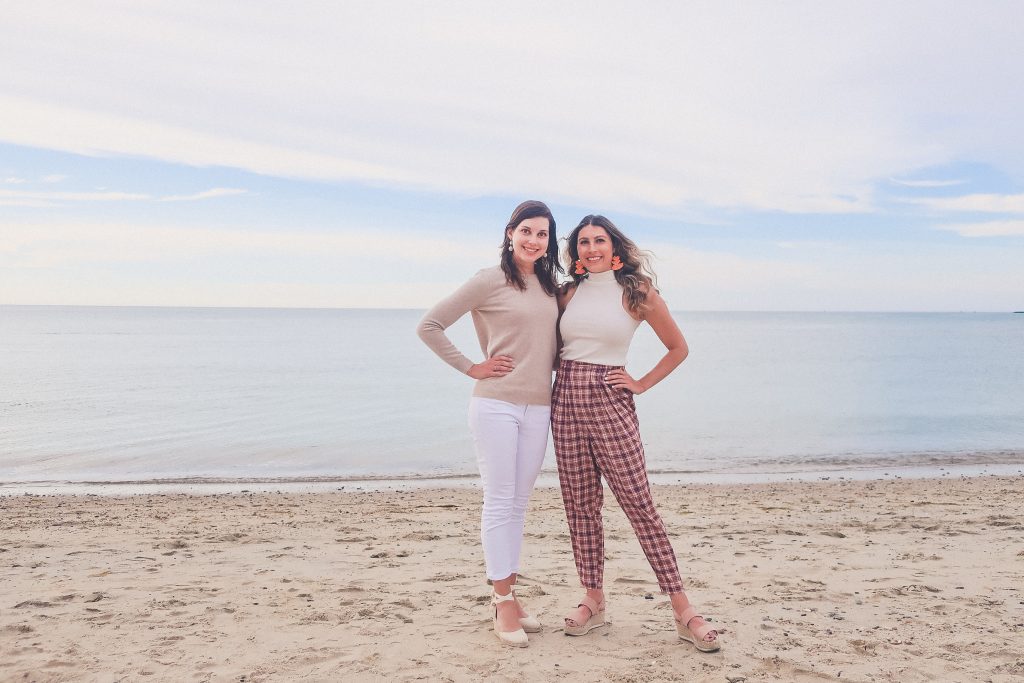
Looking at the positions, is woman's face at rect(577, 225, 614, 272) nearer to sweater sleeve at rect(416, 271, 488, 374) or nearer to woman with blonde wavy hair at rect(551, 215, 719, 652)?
woman with blonde wavy hair at rect(551, 215, 719, 652)

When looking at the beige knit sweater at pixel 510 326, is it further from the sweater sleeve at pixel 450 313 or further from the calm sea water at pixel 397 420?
the calm sea water at pixel 397 420

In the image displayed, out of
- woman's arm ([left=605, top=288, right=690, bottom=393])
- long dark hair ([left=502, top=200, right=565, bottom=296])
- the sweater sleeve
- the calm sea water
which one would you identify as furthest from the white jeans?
the calm sea water

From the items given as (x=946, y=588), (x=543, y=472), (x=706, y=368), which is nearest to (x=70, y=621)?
(x=946, y=588)

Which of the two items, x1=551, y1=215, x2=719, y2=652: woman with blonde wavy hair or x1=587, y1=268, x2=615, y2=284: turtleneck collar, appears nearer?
x1=551, y1=215, x2=719, y2=652: woman with blonde wavy hair

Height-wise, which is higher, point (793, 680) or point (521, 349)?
point (521, 349)

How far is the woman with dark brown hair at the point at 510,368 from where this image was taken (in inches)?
148

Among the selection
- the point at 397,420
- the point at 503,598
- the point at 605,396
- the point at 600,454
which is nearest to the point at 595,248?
the point at 605,396

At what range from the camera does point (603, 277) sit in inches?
155

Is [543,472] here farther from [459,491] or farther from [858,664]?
[858,664]

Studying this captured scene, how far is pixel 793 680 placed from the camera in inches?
135

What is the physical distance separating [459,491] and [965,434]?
464 inches

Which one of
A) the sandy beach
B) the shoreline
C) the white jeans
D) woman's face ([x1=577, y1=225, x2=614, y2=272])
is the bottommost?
the shoreline

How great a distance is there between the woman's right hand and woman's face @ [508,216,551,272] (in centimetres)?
53

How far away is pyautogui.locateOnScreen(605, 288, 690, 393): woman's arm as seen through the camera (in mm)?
3797
